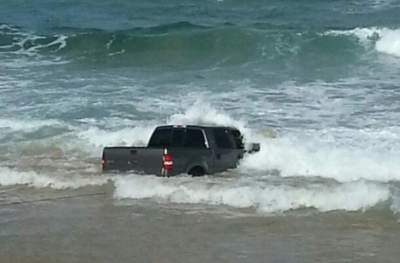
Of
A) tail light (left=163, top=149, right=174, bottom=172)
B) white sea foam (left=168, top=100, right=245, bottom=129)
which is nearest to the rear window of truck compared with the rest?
tail light (left=163, top=149, right=174, bottom=172)

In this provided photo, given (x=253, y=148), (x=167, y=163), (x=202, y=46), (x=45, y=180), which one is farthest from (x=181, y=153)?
(x=202, y=46)

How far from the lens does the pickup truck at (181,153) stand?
16.4 meters

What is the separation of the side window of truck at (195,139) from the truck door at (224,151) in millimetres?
292

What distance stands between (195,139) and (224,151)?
0.66 metres

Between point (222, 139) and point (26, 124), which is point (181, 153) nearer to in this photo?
point (222, 139)

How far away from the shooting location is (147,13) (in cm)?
4456

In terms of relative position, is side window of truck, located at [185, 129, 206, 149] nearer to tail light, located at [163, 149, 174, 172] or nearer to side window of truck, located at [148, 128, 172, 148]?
side window of truck, located at [148, 128, 172, 148]

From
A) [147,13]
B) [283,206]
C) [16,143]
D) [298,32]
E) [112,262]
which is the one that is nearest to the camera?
[112,262]

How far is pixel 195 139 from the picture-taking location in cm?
1712

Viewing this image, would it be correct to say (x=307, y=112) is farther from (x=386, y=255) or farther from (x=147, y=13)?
(x=147, y=13)

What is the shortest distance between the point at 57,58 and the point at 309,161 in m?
17.7

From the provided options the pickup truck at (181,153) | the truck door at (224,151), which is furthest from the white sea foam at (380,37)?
the pickup truck at (181,153)

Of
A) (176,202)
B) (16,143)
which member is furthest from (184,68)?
(176,202)

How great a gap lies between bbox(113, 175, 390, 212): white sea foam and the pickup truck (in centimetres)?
29
